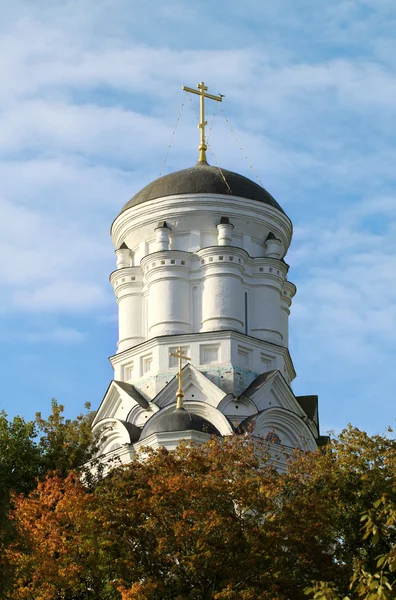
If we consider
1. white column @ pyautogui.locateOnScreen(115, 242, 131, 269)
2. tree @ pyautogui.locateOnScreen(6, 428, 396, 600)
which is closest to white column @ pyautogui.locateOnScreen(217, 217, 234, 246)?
white column @ pyautogui.locateOnScreen(115, 242, 131, 269)

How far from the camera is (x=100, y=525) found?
25156 millimetres

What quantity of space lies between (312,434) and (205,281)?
5.42 metres

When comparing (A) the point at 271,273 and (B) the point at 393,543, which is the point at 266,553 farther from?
(A) the point at 271,273

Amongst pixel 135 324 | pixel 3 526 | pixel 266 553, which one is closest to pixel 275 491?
pixel 266 553

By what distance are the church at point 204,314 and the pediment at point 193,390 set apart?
0.03m

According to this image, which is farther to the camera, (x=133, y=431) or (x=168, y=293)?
(x=168, y=293)

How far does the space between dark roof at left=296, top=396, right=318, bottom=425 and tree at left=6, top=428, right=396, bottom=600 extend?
1100 cm

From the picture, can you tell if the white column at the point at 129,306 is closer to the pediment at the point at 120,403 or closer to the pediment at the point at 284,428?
the pediment at the point at 120,403

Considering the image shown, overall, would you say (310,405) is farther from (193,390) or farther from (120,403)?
(120,403)

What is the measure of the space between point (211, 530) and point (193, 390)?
12.0 meters

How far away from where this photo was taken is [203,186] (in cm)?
3903

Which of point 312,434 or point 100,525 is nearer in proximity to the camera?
point 100,525

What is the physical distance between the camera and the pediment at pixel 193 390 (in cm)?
3584

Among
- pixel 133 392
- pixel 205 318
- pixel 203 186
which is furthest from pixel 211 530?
pixel 203 186
